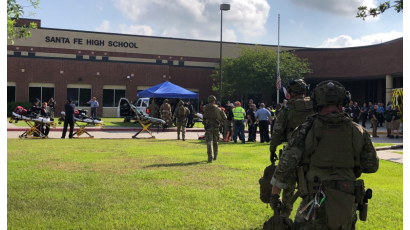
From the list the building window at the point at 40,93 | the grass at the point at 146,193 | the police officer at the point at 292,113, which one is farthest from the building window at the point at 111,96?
the police officer at the point at 292,113

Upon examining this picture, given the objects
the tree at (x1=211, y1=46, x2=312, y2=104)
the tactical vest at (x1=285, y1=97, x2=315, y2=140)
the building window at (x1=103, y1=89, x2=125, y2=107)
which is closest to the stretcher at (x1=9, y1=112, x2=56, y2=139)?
the tactical vest at (x1=285, y1=97, x2=315, y2=140)

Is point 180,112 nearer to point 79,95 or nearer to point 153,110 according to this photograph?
point 153,110

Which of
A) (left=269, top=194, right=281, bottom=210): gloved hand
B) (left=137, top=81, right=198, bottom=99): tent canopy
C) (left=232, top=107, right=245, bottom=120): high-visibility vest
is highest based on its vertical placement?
(left=137, top=81, right=198, bottom=99): tent canopy

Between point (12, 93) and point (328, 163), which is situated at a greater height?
point (12, 93)

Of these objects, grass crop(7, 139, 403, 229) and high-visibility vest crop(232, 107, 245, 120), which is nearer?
grass crop(7, 139, 403, 229)

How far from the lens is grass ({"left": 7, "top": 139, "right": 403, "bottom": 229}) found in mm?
5473

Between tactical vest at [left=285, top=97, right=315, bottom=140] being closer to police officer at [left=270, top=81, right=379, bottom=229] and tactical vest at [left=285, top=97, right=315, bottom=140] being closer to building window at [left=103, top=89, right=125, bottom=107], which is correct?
police officer at [left=270, top=81, right=379, bottom=229]

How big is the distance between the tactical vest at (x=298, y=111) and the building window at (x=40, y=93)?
38407 millimetres

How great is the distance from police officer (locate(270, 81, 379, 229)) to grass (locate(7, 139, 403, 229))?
95cm

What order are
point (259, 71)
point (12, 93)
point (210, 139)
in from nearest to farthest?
point (210, 139), point (12, 93), point (259, 71)

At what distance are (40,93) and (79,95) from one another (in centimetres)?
389

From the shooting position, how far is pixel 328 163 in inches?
132

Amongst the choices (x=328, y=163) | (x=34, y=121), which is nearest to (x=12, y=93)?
(x=34, y=121)

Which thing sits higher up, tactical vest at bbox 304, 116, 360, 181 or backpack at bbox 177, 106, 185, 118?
backpack at bbox 177, 106, 185, 118
